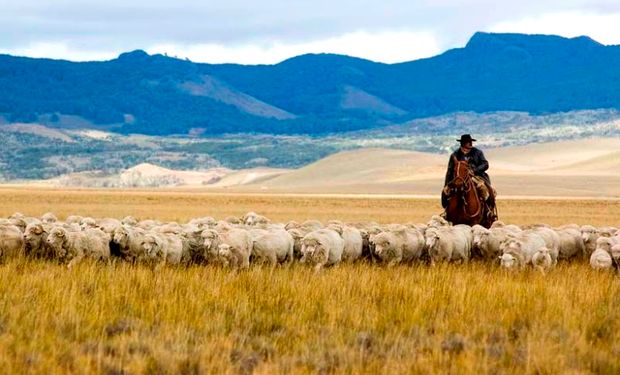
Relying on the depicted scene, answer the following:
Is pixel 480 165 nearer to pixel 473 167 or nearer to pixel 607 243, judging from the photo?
pixel 473 167

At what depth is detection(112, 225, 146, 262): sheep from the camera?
14148 millimetres

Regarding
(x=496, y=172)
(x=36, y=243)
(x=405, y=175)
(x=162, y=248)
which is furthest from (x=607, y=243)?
(x=405, y=175)

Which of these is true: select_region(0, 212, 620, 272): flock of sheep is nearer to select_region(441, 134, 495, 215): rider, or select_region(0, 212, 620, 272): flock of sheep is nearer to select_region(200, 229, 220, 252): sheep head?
select_region(200, 229, 220, 252): sheep head

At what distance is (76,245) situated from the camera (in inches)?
547

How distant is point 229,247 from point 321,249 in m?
1.30

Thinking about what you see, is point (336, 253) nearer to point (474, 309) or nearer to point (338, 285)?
point (338, 285)

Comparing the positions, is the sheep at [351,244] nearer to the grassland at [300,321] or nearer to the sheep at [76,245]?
the grassland at [300,321]

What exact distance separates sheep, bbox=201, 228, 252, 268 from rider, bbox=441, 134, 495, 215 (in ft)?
16.4

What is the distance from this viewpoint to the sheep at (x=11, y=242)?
13863 millimetres

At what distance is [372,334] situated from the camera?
903 cm

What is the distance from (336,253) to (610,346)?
6.73 meters

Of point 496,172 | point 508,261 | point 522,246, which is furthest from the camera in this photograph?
point 496,172

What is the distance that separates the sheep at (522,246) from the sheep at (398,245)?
3.97 ft

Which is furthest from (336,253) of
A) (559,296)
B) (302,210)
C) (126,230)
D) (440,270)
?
(302,210)
